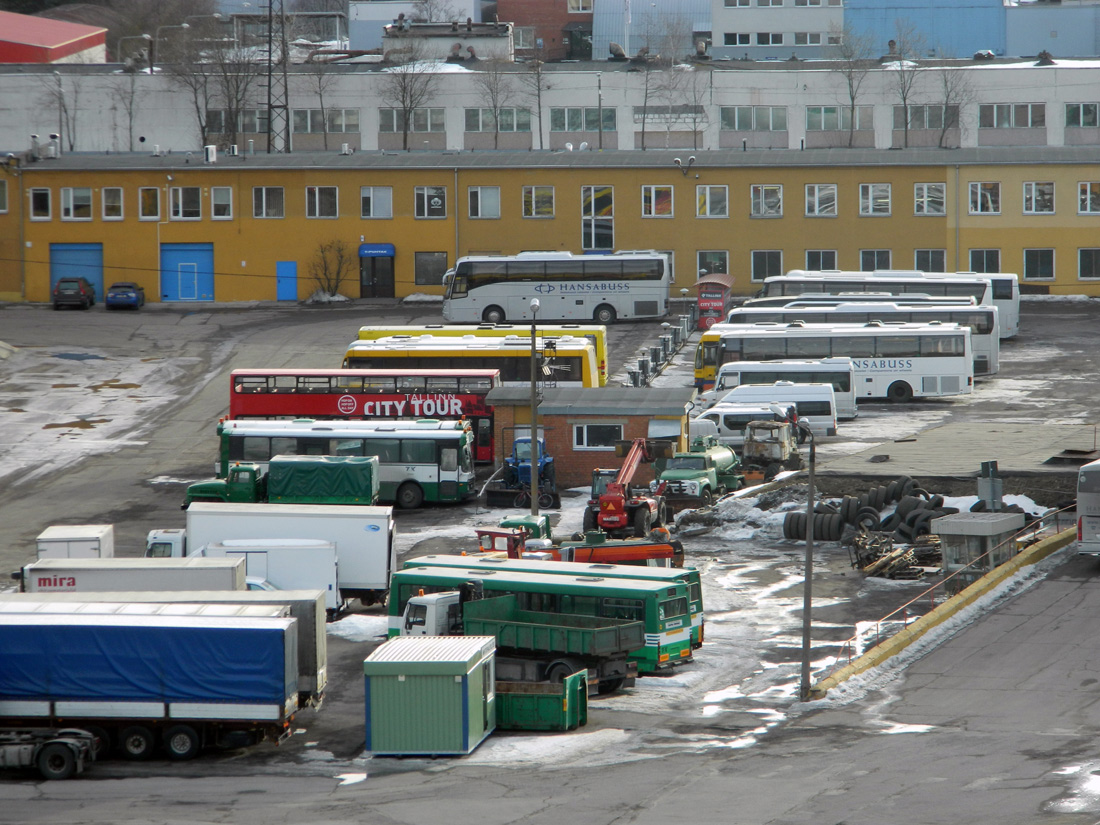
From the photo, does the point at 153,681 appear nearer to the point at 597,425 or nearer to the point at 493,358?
the point at 597,425

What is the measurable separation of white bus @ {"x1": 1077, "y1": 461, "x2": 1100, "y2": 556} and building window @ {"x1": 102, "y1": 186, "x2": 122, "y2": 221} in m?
51.4

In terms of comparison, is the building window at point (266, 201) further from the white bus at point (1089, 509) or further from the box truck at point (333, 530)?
the white bus at point (1089, 509)

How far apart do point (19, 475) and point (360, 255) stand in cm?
2979

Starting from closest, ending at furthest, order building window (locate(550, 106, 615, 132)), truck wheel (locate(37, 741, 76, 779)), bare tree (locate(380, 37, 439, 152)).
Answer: truck wheel (locate(37, 741, 76, 779))
bare tree (locate(380, 37, 439, 152))
building window (locate(550, 106, 615, 132))

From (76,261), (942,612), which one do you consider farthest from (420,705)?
(76,261)

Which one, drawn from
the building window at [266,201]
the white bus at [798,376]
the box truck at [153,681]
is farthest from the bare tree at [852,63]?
the box truck at [153,681]

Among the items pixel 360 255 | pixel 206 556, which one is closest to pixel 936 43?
pixel 360 255

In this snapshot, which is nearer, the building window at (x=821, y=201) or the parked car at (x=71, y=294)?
the parked car at (x=71, y=294)

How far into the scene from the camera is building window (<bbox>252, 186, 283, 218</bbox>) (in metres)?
69.2

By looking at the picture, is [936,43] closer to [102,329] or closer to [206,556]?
[102,329]

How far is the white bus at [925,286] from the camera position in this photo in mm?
58844

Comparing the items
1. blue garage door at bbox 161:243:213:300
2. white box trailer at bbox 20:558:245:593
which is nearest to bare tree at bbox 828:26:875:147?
blue garage door at bbox 161:243:213:300

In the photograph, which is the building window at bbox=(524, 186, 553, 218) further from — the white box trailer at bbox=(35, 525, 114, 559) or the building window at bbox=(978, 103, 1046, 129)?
the white box trailer at bbox=(35, 525, 114, 559)

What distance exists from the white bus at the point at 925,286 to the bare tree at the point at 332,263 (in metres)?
19.8
